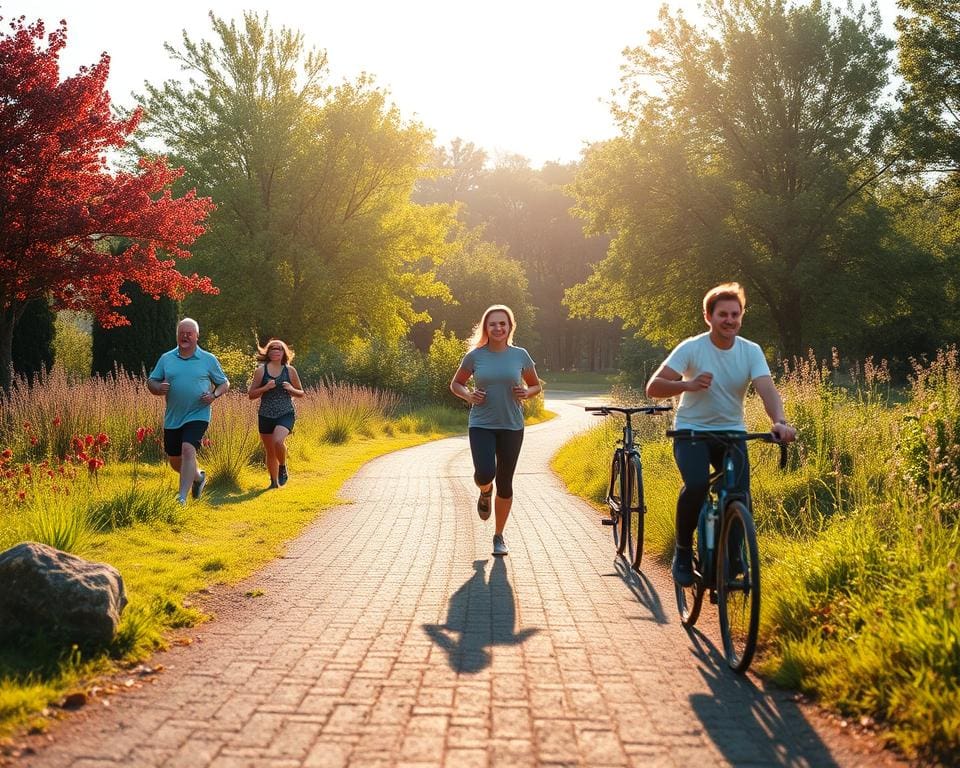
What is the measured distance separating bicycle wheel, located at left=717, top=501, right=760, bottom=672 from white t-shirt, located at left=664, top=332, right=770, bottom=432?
2.06 ft

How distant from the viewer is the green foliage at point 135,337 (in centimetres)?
2305

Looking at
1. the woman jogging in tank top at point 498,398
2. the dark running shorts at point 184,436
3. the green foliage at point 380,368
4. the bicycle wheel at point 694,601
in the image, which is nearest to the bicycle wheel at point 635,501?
the woman jogging in tank top at point 498,398

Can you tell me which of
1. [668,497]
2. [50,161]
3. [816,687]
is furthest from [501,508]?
[50,161]

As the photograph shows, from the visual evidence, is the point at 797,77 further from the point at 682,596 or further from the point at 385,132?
the point at 682,596

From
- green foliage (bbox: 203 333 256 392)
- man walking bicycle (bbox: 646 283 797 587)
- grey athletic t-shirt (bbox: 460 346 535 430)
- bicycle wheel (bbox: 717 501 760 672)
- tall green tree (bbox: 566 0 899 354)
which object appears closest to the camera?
bicycle wheel (bbox: 717 501 760 672)

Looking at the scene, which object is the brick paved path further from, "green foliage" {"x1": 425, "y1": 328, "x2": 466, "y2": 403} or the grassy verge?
"green foliage" {"x1": 425, "y1": 328, "x2": 466, "y2": 403}

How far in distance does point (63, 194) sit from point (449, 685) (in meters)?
11.2

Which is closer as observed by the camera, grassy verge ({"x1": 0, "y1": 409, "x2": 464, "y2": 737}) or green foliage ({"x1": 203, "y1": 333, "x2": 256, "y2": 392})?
grassy verge ({"x1": 0, "y1": 409, "x2": 464, "y2": 737})

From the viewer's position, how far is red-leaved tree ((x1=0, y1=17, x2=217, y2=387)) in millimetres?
12719

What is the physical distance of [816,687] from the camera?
4504 mm

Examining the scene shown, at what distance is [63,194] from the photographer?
43.3 ft

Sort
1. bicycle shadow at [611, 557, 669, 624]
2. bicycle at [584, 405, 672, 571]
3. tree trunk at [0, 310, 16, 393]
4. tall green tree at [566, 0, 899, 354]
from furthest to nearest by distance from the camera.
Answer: tall green tree at [566, 0, 899, 354], tree trunk at [0, 310, 16, 393], bicycle at [584, 405, 672, 571], bicycle shadow at [611, 557, 669, 624]

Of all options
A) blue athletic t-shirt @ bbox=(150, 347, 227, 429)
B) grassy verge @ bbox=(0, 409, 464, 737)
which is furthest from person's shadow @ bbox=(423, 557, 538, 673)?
blue athletic t-shirt @ bbox=(150, 347, 227, 429)

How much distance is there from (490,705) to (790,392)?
1011 centimetres
